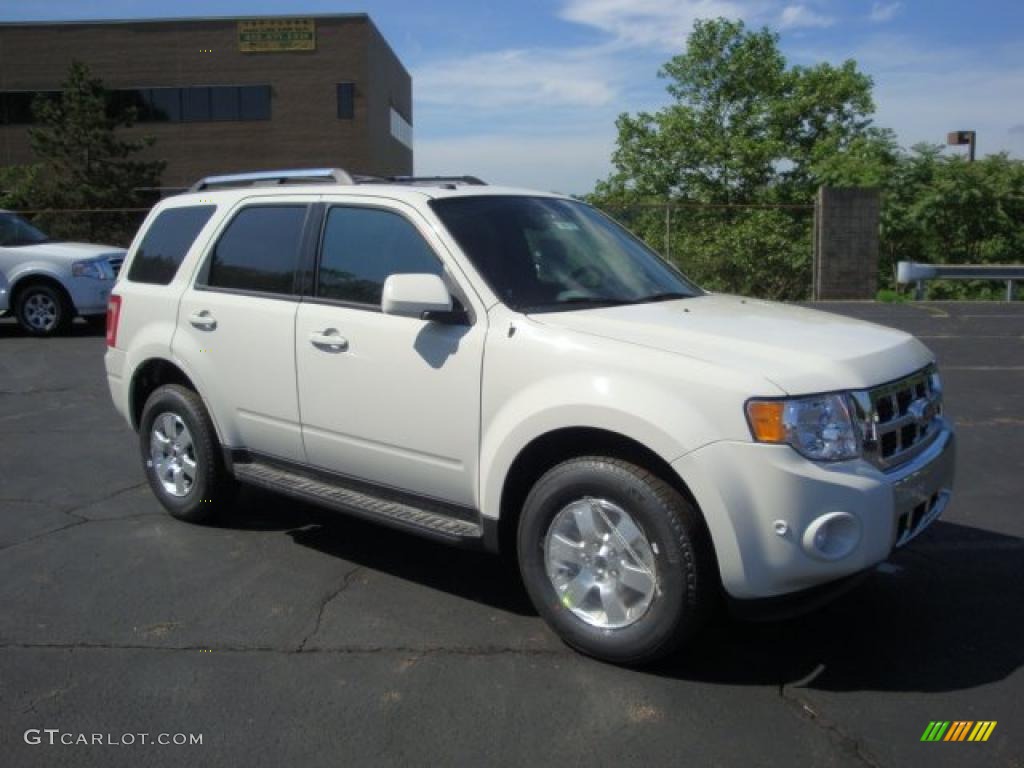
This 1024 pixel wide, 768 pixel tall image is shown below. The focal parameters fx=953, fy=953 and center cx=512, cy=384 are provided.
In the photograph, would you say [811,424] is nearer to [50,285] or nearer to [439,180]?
[439,180]

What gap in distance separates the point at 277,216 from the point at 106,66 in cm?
4808

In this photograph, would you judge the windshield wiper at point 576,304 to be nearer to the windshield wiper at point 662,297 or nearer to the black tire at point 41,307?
the windshield wiper at point 662,297

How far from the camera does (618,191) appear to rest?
33.9 meters

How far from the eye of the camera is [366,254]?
452 cm

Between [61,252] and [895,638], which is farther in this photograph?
[61,252]

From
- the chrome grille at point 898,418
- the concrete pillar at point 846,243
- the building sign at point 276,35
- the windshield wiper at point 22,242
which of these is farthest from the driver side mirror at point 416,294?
the building sign at point 276,35

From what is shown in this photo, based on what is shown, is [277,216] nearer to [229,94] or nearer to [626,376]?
[626,376]

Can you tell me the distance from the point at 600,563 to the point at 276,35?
1912 inches

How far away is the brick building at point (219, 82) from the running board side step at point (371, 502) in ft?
142

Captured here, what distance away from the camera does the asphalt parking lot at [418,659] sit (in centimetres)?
310

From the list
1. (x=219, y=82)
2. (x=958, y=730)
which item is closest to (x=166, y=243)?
(x=958, y=730)

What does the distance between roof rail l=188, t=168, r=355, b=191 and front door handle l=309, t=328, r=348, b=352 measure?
3.05 ft

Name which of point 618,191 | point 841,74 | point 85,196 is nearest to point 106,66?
point 85,196

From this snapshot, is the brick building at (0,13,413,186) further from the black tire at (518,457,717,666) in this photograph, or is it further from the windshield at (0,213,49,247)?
the black tire at (518,457,717,666)
